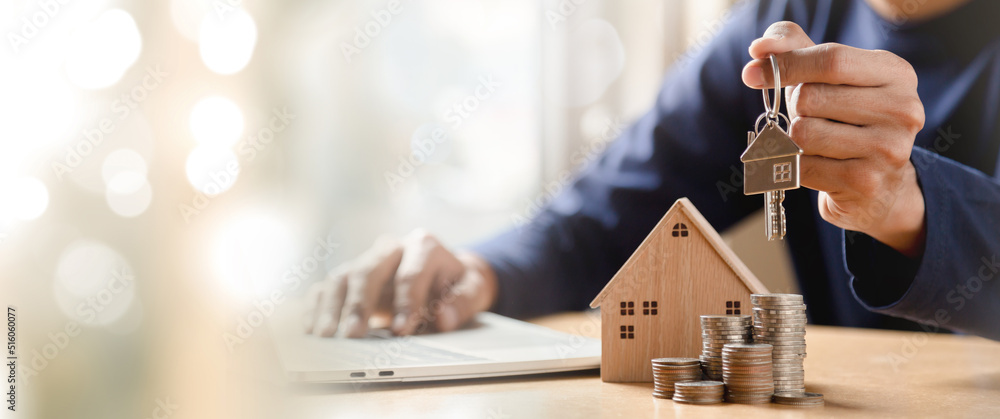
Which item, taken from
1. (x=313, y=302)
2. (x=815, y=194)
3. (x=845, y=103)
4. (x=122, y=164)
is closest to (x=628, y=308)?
(x=845, y=103)

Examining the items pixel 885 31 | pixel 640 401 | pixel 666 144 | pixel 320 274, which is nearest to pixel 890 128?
pixel 640 401

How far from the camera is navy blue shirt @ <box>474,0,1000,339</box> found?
0.98 metres

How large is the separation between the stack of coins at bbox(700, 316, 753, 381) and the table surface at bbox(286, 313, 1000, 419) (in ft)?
0.19

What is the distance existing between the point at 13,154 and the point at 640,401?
190 cm

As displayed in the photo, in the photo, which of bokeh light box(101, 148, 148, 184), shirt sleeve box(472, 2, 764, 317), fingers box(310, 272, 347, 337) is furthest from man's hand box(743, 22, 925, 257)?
bokeh light box(101, 148, 148, 184)

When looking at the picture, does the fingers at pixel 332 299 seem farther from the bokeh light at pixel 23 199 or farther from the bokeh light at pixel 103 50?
the bokeh light at pixel 103 50

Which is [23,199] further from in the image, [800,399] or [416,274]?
[800,399]

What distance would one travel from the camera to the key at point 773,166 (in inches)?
25.6

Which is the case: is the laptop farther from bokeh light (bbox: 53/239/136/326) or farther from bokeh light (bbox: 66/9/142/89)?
bokeh light (bbox: 66/9/142/89)

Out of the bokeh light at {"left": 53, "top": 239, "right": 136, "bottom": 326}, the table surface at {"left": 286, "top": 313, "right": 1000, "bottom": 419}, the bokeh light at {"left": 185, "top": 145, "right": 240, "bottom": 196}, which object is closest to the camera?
the table surface at {"left": 286, "top": 313, "right": 1000, "bottom": 419}

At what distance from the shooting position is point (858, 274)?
0.96 m

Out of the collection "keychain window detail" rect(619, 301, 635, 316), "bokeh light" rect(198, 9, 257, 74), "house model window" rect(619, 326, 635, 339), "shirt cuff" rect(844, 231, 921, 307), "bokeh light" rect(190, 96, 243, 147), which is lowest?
"house model window" rect(619, 326, 635, 339)

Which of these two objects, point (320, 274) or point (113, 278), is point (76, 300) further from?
point (320, 274)

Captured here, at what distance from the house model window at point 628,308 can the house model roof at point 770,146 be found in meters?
0.21
